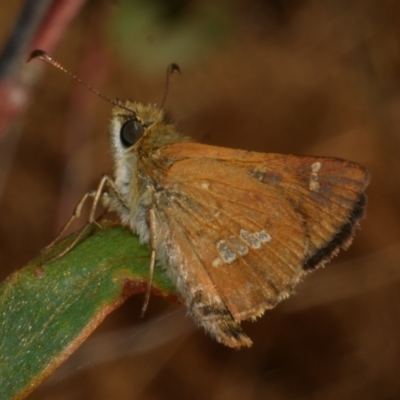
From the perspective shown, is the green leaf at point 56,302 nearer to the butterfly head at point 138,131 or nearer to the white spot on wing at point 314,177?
the butterfly head at point 138,131

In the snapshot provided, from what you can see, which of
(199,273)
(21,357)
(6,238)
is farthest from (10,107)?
(6,238)

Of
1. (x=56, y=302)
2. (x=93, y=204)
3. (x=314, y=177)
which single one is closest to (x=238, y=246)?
(x=314, y=177)

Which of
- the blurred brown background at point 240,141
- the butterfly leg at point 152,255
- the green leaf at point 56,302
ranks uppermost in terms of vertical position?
the green leaf at point 56,302

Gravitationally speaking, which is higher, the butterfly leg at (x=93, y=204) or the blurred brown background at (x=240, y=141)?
the butterfly leg at (x=93, y=204)

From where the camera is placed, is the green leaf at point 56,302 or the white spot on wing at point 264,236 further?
the white spot on wing at point 264,236

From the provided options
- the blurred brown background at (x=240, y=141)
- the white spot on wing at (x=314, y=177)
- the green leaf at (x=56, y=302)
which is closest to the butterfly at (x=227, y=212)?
the white spot on wing at (x=314, y=177)

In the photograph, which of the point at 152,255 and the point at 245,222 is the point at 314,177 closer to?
the point at 245,222
